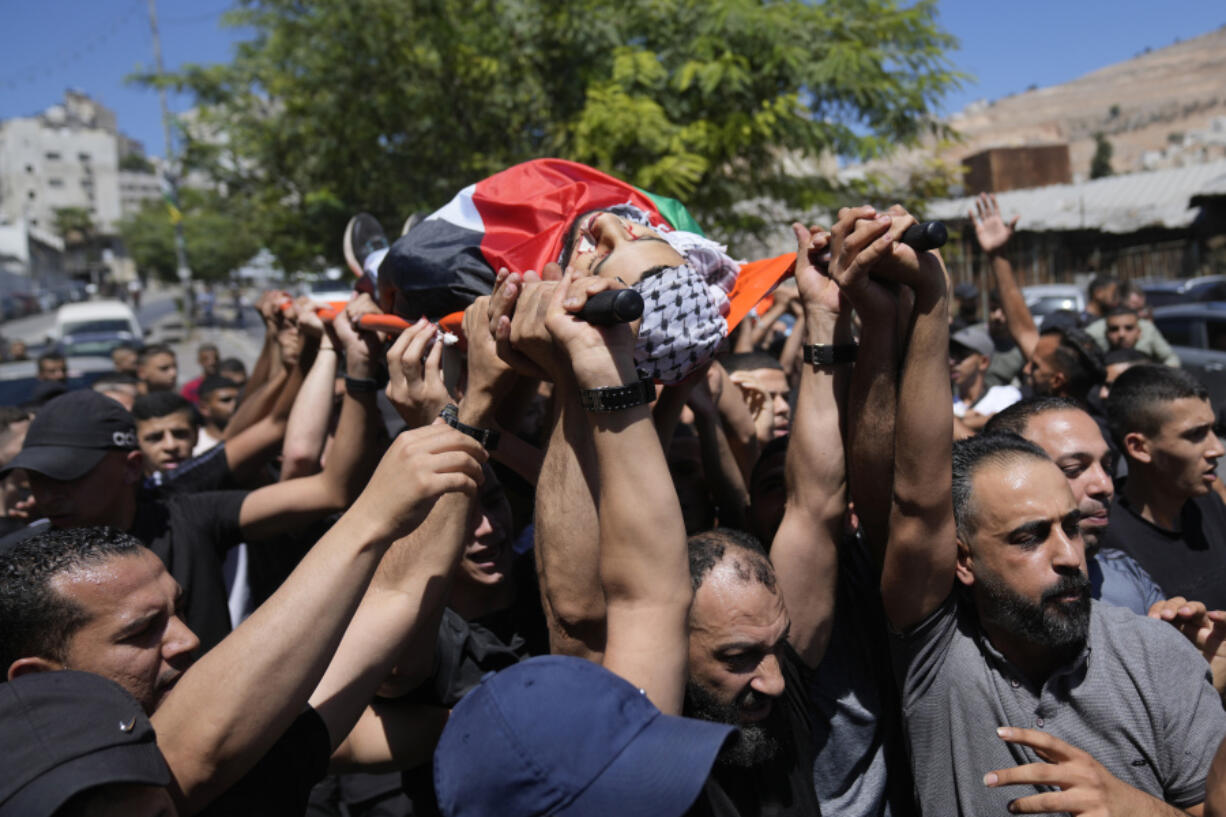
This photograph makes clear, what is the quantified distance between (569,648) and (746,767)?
18.4 inches

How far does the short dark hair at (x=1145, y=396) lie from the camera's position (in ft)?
12.1

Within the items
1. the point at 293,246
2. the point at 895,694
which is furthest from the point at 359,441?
the point at 293,246

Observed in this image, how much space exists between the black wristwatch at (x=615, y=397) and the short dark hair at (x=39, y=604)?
36.8 inches

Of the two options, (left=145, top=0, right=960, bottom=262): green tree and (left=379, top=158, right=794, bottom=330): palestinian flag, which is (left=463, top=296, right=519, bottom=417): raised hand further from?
(left=145, top=0, right=960, bottom=262): green tree

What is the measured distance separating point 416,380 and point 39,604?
2.97ft

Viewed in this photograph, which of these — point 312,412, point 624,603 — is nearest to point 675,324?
point 624,603

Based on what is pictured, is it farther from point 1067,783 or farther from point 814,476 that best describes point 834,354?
point 1067,783

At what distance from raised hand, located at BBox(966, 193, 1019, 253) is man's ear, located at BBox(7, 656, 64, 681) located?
3676 mm

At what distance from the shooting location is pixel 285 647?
1632 mm

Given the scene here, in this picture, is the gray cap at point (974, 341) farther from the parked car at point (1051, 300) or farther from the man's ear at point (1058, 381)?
the parked car at point (1051, 300)

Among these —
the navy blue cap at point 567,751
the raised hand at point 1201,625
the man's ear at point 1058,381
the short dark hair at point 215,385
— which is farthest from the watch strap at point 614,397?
the short dark hair at point 215,385

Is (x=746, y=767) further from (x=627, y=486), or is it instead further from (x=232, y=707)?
(x=232, y=707)

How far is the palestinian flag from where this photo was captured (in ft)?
8.77

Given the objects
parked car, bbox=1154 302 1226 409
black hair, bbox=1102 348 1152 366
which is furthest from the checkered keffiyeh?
parked car, bbox=1154 302 1226 409
